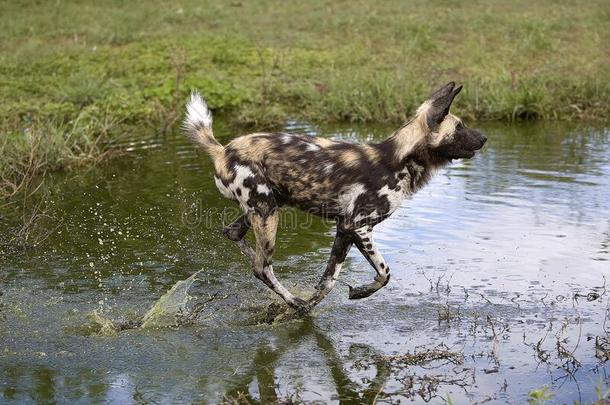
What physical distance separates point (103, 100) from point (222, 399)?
8.33 m

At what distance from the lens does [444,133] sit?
22.0ft

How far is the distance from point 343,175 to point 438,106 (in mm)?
785

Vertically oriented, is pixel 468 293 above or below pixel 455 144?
below

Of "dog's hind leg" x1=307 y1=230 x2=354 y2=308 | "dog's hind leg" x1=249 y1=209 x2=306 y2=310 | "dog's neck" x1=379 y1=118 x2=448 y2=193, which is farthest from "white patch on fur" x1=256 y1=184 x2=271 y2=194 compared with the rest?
"dog's neck" x1=379 y1=118 x2=448 y2=193

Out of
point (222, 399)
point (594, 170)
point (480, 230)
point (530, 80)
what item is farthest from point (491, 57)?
point (222, 399)

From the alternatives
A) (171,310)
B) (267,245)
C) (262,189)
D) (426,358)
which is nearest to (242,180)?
(262,189)

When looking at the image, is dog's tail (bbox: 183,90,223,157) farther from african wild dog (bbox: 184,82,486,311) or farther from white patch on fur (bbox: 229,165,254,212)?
white patch on fur (bbox: 229,165,254,212)

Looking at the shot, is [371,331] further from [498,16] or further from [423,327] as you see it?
[498,16]

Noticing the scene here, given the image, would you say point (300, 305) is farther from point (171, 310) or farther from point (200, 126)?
point (200, 126)

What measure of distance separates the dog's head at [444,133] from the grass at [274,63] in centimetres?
449

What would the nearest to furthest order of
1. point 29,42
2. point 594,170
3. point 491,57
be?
point 594,170 < point 491,57 < point 29,42

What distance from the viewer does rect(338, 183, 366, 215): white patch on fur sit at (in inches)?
261

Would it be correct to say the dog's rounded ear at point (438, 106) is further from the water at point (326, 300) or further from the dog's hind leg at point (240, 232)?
the dog's hind leg at point (240, 232)

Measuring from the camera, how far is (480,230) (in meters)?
8.54
